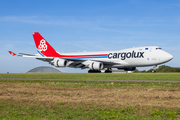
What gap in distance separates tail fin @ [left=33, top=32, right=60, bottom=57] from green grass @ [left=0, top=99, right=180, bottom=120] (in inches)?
2147

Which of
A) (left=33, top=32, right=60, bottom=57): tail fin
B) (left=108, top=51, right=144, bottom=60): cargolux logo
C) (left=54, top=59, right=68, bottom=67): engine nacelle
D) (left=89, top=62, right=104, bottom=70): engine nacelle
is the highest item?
(left=33, top=32, right=60, bottom=57): tail fin

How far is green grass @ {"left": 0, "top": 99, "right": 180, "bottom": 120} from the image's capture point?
25.8 feet

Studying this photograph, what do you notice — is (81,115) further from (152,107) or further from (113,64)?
(113,64)

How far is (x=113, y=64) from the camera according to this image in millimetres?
51281

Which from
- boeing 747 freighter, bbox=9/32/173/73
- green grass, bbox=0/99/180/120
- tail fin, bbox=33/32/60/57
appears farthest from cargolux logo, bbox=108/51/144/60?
green grass, bbox=0/99/180/120

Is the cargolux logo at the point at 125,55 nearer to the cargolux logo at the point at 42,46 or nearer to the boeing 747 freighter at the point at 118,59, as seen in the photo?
the boeing 747 freighter at the point at 118,59

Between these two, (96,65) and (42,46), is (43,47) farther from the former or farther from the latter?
(96,65)

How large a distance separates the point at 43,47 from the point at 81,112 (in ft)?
189

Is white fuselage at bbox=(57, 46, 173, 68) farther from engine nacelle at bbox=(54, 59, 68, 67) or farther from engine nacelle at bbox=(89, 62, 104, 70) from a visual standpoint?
engine nacelle at bbox=(54, 59, 68, 67)

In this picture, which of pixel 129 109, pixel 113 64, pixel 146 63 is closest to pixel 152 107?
pixel 129 109

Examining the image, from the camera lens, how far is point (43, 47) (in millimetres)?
64250

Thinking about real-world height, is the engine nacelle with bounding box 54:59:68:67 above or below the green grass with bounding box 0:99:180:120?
above

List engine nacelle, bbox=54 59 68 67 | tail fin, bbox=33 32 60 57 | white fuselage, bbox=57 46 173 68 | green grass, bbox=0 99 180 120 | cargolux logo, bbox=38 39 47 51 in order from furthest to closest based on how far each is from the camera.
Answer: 1. cargolux logo, bbox=38 39 47 51
2. tail fin, bbox=33 32 60 57
3. engine nacelle, bbox=54 59 68 67
4. white fuselage, bbox=57 46 173 68
5. green grass, bbox=0 99 180 120

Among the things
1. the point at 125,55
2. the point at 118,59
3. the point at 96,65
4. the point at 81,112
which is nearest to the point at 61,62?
the point at 96,65
